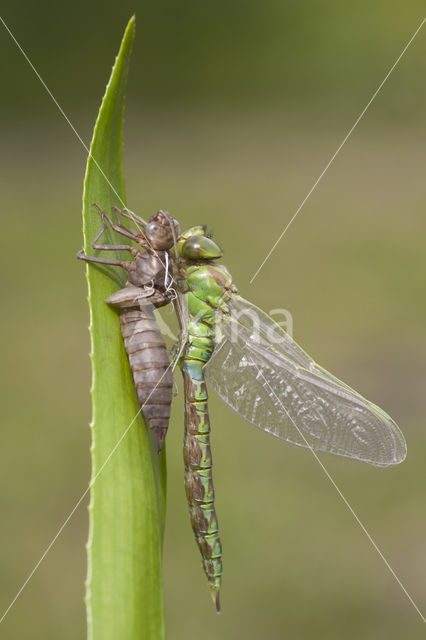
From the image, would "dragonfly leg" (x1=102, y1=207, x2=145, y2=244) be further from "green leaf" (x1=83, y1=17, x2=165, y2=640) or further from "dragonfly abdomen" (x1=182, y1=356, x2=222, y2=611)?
"dragonfly abdomen" (x1=182, y1=356, x2=222, y2=611)

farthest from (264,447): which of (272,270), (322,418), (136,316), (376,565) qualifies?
(136,316)

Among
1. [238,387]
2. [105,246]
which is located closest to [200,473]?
[238,387]

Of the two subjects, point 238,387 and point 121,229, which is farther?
point 238,387

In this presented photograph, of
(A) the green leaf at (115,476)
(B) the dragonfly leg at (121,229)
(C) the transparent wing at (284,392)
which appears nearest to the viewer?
(A) the green leaf at (115,476)

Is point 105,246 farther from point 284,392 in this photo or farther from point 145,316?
point 284,392

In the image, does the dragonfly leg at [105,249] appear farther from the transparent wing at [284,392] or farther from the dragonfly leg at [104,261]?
the transparent wing at [284,392]

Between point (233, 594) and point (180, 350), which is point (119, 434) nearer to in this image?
point (180, 350)

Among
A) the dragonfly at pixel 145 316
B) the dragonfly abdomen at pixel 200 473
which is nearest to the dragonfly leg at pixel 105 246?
the dragonfly at pixel 145 316
